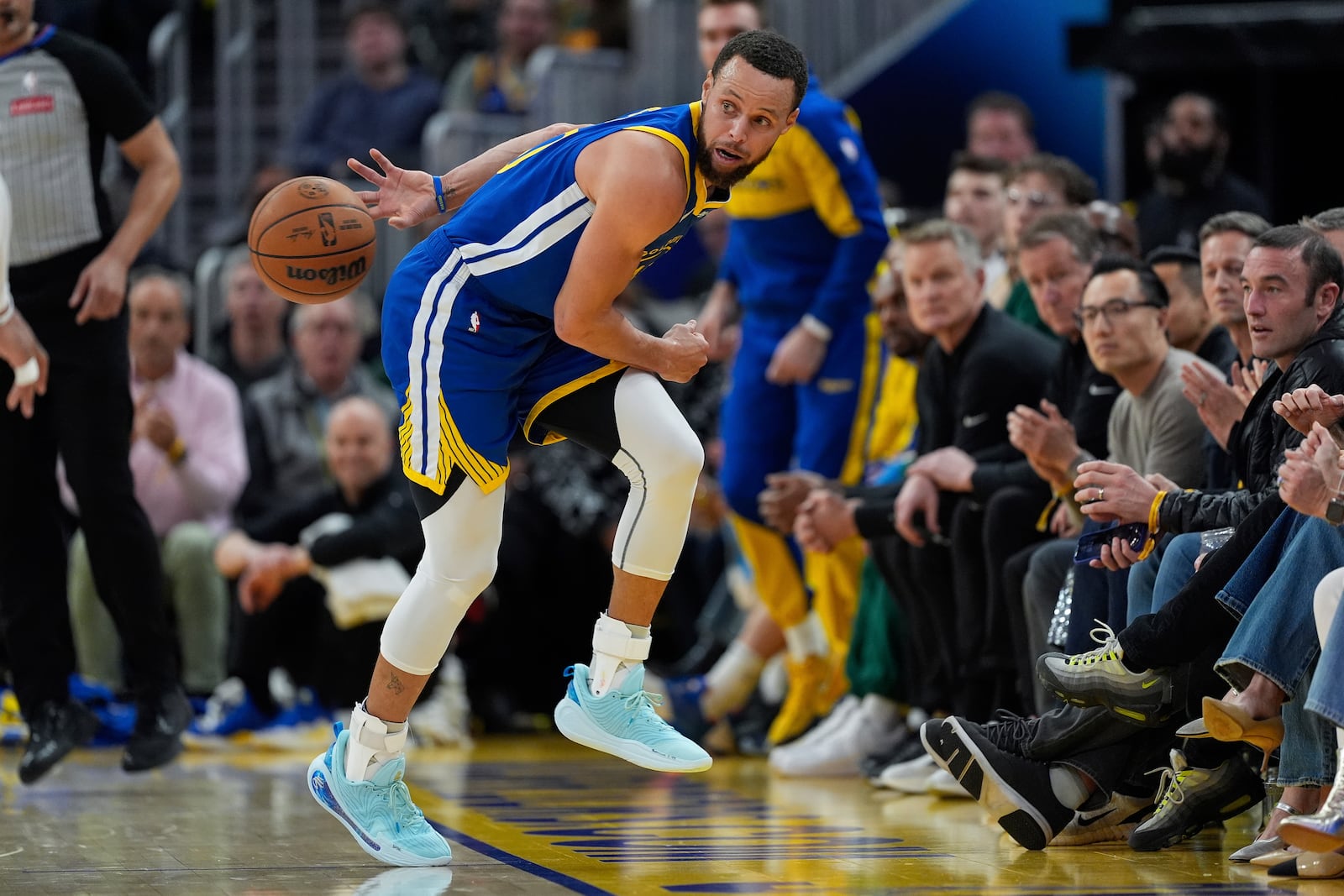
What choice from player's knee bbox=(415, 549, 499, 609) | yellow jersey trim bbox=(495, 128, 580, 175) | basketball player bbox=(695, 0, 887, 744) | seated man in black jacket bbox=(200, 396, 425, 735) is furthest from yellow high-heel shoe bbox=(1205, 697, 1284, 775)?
seated man in black jacket bbox=(200, 396, 425, 735)

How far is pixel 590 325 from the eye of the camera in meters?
4.17

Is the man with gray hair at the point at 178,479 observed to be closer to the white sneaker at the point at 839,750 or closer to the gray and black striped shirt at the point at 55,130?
the gray and black striped shirt at the point at 55,130

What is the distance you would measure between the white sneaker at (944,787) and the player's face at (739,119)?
223 centimetres

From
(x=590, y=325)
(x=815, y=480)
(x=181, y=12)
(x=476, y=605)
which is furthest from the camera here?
(x=181, y=12)

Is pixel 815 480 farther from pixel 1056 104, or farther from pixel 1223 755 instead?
pixel 1056 104

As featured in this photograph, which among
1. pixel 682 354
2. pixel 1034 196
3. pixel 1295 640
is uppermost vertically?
pixel 1034 196

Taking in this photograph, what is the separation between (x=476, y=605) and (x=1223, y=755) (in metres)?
4.48

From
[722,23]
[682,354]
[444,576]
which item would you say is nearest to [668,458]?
[682,354]

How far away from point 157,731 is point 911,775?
242 cm

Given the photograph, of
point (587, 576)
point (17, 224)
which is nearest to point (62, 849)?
point (17, 224)

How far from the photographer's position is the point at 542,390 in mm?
4496

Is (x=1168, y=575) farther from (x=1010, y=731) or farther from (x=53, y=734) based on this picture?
(x=53, y=734)

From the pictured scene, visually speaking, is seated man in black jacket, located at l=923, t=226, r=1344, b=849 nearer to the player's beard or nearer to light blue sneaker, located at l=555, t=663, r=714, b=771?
light blue sneaker, located at l=555, t=663, r=714, b=771

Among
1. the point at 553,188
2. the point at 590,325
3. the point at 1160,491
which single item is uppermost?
the point at 553,188
